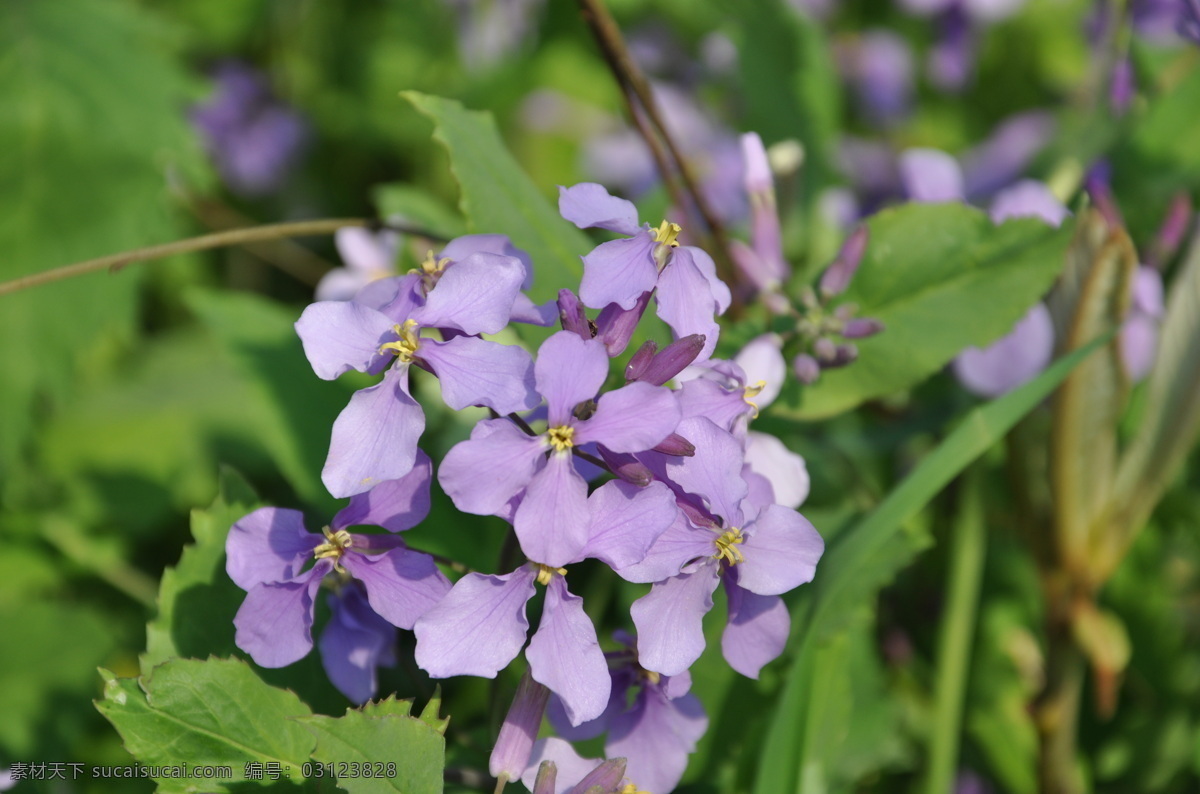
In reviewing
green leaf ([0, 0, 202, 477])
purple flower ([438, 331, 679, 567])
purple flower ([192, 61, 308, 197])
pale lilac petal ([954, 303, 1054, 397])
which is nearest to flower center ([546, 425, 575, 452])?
purple flower ([438, 331, 679, 567])

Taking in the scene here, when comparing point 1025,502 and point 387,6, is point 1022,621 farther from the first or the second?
point 387,6

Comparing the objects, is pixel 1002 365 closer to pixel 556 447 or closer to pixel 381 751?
pixel 556 447

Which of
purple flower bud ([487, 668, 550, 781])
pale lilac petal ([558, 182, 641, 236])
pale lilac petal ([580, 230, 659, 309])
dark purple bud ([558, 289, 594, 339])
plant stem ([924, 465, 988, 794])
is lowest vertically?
plant stem ([924, 465, 988, 794])

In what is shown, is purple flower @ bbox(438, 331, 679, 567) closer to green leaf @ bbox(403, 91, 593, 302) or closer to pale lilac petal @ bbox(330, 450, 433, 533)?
pale lilac petal @ bbox(330, 450, 433, 533)

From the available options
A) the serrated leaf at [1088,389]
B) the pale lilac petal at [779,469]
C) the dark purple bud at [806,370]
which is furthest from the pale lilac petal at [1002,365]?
the pale lilac petal at [779,469]

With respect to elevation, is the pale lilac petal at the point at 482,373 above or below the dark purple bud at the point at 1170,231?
above

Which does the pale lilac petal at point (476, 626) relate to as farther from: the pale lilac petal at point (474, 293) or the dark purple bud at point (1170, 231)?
the dark purple bud at point (1170, 231)
